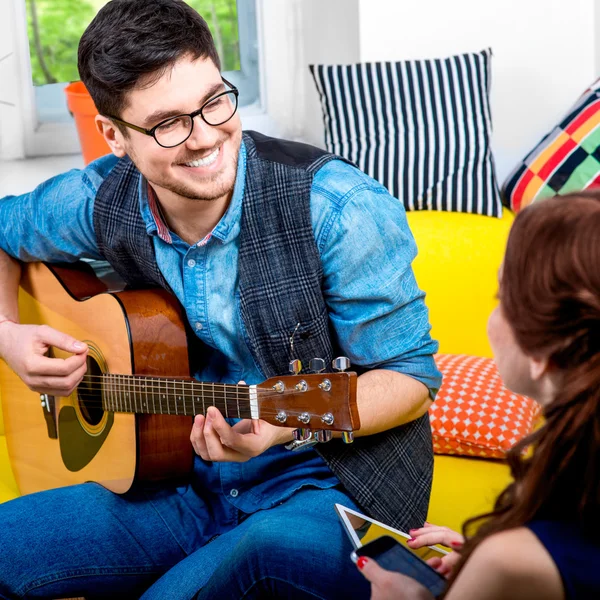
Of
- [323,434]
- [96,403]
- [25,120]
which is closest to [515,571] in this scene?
[323,434]

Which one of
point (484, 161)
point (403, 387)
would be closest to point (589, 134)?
point (484, 161)

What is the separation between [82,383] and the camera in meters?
1.69

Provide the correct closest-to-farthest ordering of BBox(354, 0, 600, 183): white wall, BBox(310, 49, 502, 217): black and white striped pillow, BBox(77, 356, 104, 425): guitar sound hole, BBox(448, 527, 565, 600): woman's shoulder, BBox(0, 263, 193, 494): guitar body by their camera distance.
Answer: BBox(448, 527, 565, 600): woman's shoulder, BBox(0, 263, 193, 494): guitar body, BBox(77, 356, 104, 425): guitar sound hole, BBox(310, 49, 502, 217): black and white striped pillow, BBox(354, 0, 600, 183): white wall

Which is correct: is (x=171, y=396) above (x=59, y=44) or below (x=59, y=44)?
below

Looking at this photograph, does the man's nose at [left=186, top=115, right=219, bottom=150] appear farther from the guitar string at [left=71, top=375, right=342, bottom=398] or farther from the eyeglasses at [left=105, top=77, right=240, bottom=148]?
the guitar string at [left=71, top=375, right=342, bottom=398]

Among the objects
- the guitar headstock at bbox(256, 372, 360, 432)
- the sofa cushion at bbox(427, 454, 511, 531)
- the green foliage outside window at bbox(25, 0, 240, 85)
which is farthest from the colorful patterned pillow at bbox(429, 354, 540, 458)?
the green foliage outside window at bbox(25, 0, 240, 85)

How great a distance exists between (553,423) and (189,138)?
744mm

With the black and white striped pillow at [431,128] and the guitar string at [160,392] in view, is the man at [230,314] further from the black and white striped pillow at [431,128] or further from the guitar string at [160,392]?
the black and white striped pillow at [431,128]

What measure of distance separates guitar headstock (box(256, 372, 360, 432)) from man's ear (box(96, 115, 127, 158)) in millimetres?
517

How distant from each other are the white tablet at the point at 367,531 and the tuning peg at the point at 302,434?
0.11 metres

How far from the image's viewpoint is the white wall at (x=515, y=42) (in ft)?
8.56

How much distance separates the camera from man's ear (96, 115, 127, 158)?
153 centimetres

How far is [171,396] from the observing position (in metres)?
1.45

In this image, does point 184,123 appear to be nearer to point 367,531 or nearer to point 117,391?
point 117,391
